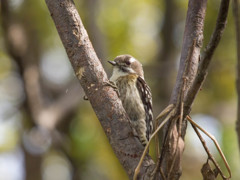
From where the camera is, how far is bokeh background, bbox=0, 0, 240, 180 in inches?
323

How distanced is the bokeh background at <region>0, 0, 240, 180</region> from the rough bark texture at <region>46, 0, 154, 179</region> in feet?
15.6

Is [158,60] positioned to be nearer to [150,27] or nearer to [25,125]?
[150,27]

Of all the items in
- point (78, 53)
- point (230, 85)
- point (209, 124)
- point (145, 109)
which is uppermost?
point (78, 53)

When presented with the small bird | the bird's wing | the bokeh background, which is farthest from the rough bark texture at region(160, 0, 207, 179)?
the bokeh background

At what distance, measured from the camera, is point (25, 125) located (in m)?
9.18

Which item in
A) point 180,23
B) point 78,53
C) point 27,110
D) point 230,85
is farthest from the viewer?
point 180,23

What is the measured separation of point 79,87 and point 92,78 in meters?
5.20

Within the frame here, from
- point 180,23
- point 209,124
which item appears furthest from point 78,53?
point 180,23

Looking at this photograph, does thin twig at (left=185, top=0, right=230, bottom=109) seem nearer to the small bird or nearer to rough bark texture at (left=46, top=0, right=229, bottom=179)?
rough bark texture at (left=46, top=0, right=229, bottom=179)

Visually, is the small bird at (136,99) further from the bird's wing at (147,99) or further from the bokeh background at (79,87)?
the bokeh background at (79,87)

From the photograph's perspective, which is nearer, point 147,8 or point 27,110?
point 27,110

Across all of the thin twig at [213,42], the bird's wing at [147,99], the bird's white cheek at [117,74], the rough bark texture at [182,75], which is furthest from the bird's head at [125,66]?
the thin twig at [213,42]

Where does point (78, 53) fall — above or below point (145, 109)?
above

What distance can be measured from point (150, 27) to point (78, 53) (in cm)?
813
